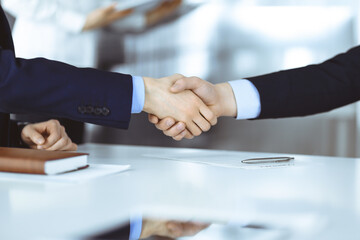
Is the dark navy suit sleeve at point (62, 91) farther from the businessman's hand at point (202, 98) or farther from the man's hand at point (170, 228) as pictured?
the man's hand at point (170, 228)

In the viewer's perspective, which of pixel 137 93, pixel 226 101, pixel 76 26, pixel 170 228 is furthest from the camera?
pixel 76 26

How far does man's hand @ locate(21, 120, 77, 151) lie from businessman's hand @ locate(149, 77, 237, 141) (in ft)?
0.94

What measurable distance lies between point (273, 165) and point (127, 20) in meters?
2.24

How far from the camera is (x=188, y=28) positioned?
271 cm

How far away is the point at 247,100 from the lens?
132cm

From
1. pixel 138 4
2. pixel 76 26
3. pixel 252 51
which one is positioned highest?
pixel 138 4

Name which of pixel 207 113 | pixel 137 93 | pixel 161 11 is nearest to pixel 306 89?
pixel 207 113

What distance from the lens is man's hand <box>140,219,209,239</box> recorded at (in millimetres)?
405

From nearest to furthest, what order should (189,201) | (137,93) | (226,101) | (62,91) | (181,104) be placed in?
(189,201) → (62,91) → (137,93) → (181,104) → (226,101)

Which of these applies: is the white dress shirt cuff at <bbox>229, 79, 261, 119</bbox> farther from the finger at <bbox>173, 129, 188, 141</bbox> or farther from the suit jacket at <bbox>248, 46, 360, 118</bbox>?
the finger at <bbox>173, 129, 188, 141</bbox>

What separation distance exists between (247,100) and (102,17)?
6.57 feet

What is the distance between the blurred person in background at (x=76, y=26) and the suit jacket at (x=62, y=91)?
6.03 feet

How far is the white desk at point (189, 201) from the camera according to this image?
0.43 meters

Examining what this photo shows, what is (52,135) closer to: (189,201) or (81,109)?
(81,109)
